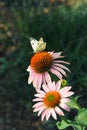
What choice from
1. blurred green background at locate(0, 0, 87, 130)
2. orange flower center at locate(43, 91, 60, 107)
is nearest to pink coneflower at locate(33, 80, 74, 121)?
orange flower center at locate(43, 91, 60, 107)

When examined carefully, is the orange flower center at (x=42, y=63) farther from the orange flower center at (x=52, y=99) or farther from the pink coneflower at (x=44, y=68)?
the orange flower center at (x=52, y=99)

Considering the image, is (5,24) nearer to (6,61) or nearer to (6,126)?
(6,61)

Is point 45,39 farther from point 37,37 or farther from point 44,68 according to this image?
point 44,68

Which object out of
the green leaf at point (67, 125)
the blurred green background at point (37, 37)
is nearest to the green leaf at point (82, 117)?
the green leaf at point (67, 125)

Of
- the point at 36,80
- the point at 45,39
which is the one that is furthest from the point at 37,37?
the point at 36,80

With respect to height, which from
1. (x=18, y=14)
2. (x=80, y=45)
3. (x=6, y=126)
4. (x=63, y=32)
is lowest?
(x=6, y=126)

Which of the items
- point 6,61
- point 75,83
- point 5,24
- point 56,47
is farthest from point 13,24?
point 75,83

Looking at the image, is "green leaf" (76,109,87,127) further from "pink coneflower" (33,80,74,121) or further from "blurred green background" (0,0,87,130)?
"blurred green background" (0,0,87,130)

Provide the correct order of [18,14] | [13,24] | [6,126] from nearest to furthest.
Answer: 1. [6,126]
2. [18,14]
3. [13,24]
